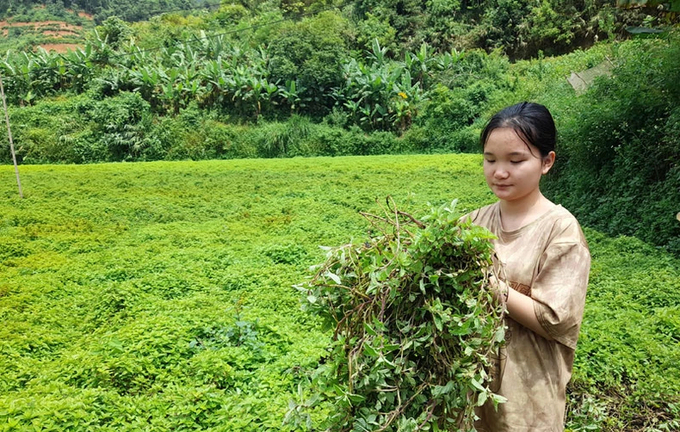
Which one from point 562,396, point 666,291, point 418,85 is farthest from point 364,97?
point 562,396

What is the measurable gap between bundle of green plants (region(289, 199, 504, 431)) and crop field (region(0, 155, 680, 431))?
0.30 meters

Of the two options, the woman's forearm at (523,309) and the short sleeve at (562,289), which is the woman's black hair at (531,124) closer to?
the short sleeve at (562,289)

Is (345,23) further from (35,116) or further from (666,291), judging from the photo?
(666,291)

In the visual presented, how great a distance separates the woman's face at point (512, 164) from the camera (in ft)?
5.13

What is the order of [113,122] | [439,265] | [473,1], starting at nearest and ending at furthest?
[439,265], [113,122], [473,1]

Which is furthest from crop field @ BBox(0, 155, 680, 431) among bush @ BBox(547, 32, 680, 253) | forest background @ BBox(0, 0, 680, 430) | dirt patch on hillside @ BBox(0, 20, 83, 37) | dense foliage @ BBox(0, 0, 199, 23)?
dense foliage @ BBox(0, 0, 199, 23)

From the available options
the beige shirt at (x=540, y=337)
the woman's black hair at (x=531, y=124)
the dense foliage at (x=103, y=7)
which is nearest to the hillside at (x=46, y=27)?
the dense foliage at (x=103, y=7)

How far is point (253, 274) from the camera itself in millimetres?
5520

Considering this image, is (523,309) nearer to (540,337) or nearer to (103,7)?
(540,337)

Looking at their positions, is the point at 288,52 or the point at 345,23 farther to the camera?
the point at 345,23

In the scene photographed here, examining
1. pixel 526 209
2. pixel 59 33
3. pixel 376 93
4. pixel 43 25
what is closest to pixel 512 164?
pixel 526 209

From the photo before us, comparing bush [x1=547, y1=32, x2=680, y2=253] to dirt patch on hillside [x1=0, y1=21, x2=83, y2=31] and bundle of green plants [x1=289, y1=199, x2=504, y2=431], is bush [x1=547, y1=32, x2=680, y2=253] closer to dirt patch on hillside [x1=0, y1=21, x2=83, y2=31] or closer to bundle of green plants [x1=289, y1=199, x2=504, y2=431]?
bundle of green plants [x1=289, y1=199, x2=504, y2=431]

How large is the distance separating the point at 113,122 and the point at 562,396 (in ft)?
56.4

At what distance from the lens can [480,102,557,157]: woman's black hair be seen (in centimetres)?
156
